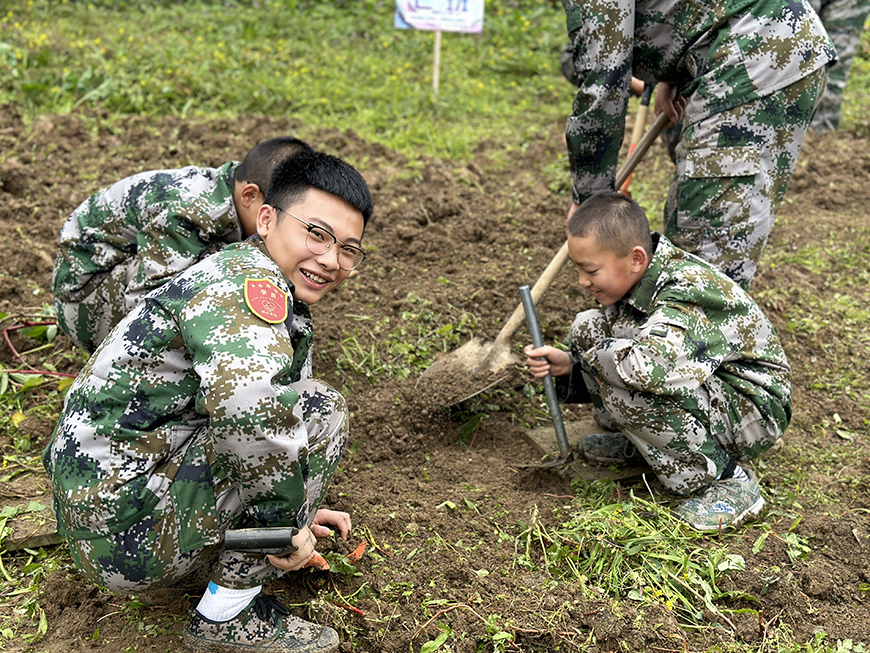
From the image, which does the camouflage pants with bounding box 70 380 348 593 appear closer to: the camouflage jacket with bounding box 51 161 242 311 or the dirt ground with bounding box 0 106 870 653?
the dirt ground with bounding box 0 106 870 653

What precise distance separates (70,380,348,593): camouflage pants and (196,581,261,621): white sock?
4 cm

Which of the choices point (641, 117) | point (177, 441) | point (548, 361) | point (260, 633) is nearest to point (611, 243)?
point (548, 361)

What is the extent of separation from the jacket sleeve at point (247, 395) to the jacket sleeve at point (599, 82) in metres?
1.99

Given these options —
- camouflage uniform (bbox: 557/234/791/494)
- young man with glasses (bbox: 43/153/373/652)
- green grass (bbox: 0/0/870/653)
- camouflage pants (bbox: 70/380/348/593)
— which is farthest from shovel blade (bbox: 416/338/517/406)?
camouflage pants (bbox: 70/380/348/593)

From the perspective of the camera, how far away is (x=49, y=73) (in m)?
6.06

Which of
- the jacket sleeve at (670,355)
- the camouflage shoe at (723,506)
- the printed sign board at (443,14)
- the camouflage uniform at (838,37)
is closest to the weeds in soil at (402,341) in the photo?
the jacket sleeve at (670,355)

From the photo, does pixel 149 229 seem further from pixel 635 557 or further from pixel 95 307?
pixel 635 557

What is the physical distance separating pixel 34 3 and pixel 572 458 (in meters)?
7.51

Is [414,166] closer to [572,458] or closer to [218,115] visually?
[218,115]

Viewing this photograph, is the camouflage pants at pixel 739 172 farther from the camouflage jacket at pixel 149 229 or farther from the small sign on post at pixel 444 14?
the small sign on post at pixel 444 14

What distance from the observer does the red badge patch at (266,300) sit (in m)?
1.79

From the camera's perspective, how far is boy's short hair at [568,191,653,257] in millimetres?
2654

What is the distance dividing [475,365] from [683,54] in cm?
161

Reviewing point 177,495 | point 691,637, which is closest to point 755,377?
point 691,637
